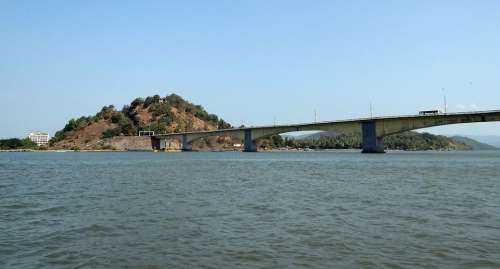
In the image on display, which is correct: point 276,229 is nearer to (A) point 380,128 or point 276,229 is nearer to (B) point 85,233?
(B) point 85,233

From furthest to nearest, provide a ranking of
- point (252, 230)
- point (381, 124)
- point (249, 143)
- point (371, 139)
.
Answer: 1. point (249, 143)
2. point (371, 139)
3. point (381, 124)
4. point (252, 230)

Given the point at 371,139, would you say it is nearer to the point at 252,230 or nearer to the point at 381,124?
the point at 381,124

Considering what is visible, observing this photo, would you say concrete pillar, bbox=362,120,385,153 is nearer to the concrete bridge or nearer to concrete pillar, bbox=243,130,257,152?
the concrete bridge

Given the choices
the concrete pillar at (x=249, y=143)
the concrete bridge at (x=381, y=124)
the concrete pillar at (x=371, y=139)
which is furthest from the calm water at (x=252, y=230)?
the concrete pillar at (x=249, y=143)

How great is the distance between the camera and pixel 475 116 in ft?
318

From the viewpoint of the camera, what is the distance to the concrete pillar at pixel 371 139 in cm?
11453

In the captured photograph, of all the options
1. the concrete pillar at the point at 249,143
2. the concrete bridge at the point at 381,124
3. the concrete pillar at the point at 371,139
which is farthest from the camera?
the concrete pillar at the point at 249,143

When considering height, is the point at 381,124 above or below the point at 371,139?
above

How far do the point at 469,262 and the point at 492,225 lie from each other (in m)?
5.77

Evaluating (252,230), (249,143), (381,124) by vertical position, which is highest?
(381,124)

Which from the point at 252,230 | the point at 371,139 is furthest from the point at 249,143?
the point at 252,230

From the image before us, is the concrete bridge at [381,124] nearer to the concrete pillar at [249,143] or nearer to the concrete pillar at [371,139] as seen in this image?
the concrete pillar at [371,139]

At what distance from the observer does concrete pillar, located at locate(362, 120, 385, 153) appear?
114525 millimetres

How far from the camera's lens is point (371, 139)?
382ft
